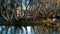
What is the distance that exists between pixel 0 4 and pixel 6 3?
643 millimetres

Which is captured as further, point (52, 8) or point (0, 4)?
point (52, 8)

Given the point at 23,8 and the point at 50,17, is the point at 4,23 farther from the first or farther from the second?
the point at 50,17

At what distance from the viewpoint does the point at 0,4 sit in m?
21.2

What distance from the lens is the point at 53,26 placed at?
2022 centimetres

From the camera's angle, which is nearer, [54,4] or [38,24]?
[38,24]

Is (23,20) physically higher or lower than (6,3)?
lower

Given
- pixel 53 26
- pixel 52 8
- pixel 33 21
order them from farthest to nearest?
pixel 52 8 → pixel 33 21 → pixel 53 26

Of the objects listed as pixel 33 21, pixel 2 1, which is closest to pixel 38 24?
pixel 33 21

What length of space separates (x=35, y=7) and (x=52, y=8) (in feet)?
7.05

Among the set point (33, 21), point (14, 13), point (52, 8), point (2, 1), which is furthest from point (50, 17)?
point (2, 1)

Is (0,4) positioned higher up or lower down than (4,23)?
higher up

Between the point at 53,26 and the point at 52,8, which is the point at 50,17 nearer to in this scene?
the point at 52,8

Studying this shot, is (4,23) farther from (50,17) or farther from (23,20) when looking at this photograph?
(50,17)

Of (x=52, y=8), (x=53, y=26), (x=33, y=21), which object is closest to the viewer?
(x=53, y=26)
